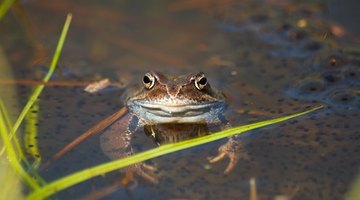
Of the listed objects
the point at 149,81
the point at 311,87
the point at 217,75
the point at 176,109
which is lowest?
the point at 176,109

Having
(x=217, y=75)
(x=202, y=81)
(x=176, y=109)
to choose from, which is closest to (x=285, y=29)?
(x=217, y=75)

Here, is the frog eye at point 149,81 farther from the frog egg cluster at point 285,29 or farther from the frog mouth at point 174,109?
the frog egg cluster at point 285,29

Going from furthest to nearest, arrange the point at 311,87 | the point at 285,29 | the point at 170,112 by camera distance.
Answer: the point at 285,29
the point at 311,87
the point at 170,112

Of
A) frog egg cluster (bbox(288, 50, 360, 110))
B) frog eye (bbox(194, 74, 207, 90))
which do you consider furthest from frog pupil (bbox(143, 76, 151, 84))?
frog egg cluster (bbox(288, 50, 360, 110))

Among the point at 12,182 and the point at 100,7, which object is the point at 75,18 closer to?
the point at 100,7

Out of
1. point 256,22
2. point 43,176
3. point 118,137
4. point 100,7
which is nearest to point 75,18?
point 100,7

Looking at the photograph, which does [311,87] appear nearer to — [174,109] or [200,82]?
[200,82]

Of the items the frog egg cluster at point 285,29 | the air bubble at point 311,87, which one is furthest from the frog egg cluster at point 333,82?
the frog egg cluster at point 285,29
